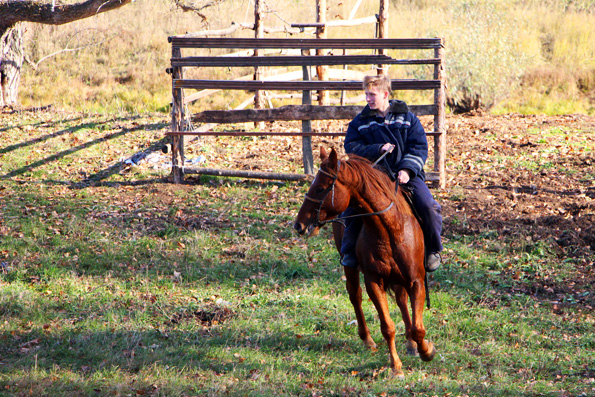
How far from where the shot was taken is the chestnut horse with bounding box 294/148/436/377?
4.64 metres

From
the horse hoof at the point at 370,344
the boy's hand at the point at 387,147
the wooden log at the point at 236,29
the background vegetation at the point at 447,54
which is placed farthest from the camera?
the background vegetation at the point at 447,54

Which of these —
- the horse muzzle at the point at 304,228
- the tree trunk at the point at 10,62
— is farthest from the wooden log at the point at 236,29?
the horse muzzle at the point at 304,228

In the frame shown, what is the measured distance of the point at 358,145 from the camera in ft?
18.1

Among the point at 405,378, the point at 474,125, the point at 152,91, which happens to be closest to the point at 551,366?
the point at 405,378

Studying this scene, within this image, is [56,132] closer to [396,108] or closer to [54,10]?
[54,10]

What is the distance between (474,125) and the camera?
1562 cm

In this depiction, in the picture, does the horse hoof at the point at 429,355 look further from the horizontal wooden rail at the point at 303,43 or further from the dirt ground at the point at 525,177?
the horizontal wooden rail at the point at 303,43

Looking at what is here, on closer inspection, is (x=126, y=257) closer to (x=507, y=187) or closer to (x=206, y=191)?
(x=206, y=191)

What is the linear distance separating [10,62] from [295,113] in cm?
1089

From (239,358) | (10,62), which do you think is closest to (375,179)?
(239,358)

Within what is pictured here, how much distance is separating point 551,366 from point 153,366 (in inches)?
146

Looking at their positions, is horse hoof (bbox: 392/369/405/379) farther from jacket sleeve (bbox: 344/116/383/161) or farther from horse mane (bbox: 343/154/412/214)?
jacket sleeve (bbox: 344/116/383/161)

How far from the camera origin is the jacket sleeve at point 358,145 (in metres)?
5.26

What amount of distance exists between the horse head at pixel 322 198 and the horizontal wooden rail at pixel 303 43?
23.1 feet
